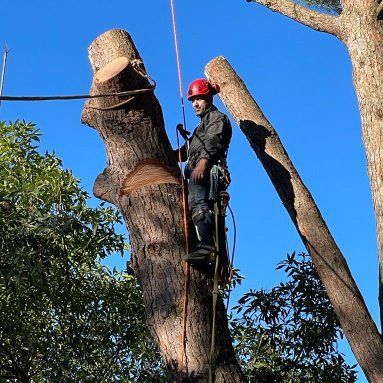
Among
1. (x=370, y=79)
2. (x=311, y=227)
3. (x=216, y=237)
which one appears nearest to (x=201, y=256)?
(x=216, y=237)

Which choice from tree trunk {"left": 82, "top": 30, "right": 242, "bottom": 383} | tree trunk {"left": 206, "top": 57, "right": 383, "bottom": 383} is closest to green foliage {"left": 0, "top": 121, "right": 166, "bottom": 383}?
tree trunk {"left": 206, "top": 57, "right": 383, "bottom": 383}

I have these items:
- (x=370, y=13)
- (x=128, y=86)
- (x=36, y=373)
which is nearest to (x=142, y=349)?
(x=36, y=373)

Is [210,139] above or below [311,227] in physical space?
above

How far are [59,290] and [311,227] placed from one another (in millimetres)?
2801

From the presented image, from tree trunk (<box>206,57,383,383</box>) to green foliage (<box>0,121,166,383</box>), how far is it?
1.79 meters

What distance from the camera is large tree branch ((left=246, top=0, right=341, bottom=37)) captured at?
240 inches

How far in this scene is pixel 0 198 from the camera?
19.4 ft

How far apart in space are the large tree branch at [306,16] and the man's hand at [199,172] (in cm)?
279

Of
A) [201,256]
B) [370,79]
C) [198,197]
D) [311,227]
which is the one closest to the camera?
[201,256]

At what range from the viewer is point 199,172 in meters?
3.72

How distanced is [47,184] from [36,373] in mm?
1752

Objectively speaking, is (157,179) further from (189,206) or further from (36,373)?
(36,373)

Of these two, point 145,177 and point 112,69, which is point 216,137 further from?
point 112,69

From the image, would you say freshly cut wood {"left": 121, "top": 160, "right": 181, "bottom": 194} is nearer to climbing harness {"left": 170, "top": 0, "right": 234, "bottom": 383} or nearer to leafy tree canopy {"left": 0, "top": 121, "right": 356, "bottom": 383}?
climbing harness {"left": 170, "top": 0, "right": 234, "bottom": 383}
